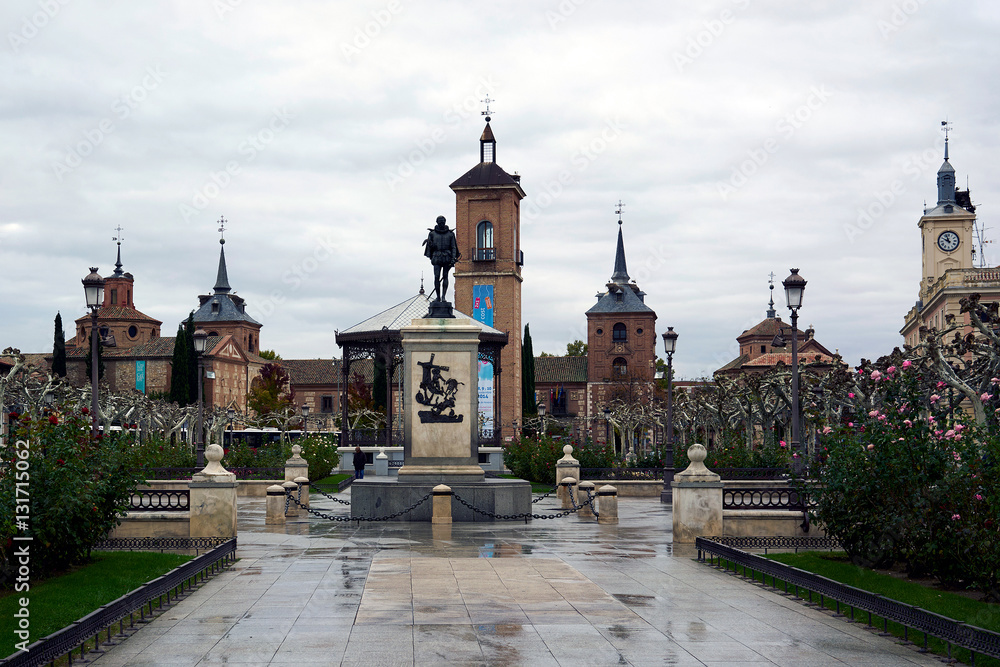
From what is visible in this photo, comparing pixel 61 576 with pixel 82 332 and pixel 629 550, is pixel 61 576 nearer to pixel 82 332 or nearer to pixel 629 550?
pixel 629 550

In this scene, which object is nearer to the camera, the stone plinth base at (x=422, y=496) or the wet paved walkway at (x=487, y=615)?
the wet paved walkway at (x=487, y=615)

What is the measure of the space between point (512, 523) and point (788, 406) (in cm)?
2491

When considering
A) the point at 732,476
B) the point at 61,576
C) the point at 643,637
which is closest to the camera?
the point at 643,637

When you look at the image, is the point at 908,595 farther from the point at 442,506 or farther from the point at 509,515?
the point at 509,515

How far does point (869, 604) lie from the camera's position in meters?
10.0

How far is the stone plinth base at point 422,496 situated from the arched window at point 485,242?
213 feet

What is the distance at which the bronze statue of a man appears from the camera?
23.3m

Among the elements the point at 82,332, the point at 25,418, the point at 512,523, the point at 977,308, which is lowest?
the point at 512,523

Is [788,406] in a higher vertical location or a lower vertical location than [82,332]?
lower

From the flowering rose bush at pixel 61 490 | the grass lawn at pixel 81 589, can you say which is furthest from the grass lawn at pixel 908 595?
the flowering rose bush at pixel 61 490

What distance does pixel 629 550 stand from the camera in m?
16.9

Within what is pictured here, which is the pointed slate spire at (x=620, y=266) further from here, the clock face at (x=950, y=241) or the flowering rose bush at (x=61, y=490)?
the flowering rose bush at (x=61, y=490)

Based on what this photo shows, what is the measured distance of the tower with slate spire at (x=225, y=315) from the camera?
138250 mm

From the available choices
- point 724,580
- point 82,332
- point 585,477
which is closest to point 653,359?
point 82,332
